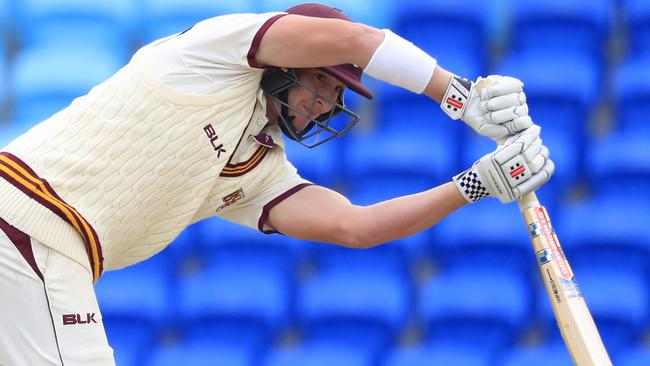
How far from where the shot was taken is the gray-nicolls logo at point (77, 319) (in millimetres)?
2389

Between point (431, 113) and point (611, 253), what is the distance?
84 cm

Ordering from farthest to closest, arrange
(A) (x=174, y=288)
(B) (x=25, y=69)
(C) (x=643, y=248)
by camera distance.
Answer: (B) (x=25, y=69) → (A) (x=174, y=288) → (C) (x=643, y=248)

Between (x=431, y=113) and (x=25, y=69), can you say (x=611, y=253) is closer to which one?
(x=431, y=113)

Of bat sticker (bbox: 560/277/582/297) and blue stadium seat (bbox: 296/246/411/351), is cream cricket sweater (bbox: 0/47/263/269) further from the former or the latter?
blue stadium seat (bbox: 296/246/411/351)

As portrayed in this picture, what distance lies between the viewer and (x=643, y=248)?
4.00 metres

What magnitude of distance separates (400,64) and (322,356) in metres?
1.80

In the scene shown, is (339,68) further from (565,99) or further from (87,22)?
(87,22)

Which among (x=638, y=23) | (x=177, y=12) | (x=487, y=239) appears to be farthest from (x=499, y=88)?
(x=177, y=12)

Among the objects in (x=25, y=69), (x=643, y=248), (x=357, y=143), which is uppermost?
(x=25, y=69)

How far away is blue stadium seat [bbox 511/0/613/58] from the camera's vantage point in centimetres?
423

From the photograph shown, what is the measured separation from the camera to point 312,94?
275 centimetres

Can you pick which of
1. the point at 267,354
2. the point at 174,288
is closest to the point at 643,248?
the point at 267,354

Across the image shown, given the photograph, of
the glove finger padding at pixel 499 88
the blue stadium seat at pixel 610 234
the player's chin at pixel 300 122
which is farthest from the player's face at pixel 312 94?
the blue stadium seat at pixel 610 234

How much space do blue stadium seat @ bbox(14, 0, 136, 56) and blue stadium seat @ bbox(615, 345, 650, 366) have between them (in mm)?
2272
